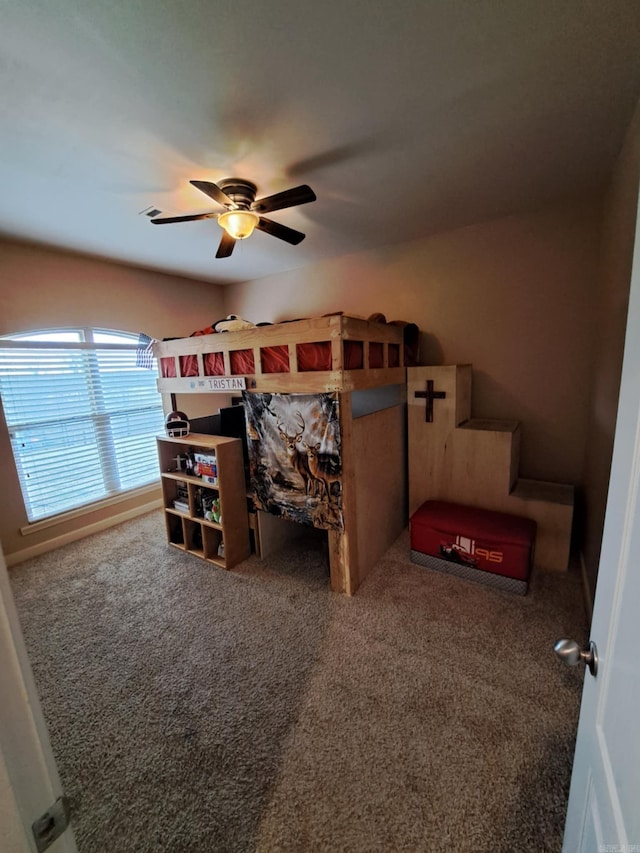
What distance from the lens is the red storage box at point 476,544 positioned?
2.16m

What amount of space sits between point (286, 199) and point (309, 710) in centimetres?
257

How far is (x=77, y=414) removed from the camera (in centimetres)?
324

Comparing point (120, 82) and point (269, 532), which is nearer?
point (120, 82)

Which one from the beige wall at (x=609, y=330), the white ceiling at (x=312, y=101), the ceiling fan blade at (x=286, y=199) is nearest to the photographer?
the white ceiling at (x=312, y=101)

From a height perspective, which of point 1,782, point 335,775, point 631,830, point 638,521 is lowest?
point 335,775

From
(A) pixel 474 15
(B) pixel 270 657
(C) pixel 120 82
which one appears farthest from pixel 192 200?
(B) pixel 270 657

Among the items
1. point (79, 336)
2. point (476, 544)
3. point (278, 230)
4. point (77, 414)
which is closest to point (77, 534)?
point (77, 414)

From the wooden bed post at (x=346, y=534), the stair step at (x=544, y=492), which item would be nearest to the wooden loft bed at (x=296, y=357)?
the wooden bed post at (x=346, y=534)

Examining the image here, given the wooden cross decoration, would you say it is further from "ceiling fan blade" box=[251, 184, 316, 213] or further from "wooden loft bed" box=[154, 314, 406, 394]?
"ceiling fan blade" box=[251, 184, 316, 213]

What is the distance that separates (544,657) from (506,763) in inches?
24.5

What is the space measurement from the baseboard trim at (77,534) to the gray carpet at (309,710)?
0.54 metres

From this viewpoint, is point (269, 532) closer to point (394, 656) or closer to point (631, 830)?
point (394, 656)

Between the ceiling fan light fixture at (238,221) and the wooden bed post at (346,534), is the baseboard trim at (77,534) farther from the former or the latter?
the ceiling fan light fixture at (238,221)

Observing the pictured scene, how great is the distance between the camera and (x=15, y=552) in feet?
9.26
